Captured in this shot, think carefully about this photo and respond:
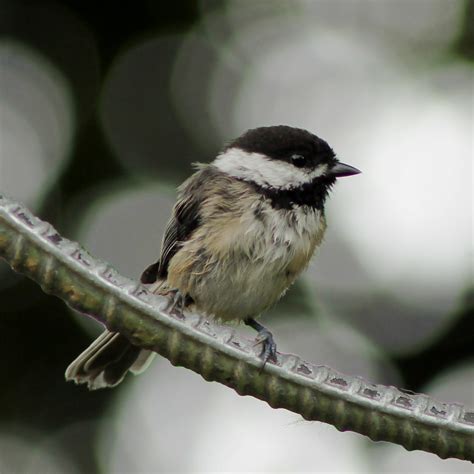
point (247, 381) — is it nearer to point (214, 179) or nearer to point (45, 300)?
point (214, 179)

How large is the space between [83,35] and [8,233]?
10.3 ft

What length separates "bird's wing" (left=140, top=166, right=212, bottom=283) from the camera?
3.01 m

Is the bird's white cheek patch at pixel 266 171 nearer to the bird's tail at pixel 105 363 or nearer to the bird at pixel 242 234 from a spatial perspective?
the bird at pixel 242 234

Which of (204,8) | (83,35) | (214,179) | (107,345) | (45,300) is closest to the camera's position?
(107,345)

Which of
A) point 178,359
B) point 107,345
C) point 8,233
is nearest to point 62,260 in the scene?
point 8,233

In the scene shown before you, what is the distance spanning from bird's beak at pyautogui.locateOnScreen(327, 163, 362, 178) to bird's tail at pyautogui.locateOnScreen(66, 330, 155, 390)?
92 centimetres

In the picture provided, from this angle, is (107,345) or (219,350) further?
(107,345)

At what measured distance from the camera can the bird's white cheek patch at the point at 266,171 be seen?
117 inches

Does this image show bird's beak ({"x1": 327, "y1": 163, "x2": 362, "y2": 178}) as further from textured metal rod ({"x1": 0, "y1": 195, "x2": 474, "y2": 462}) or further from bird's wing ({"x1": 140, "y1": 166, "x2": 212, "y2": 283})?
textured metal rod ({"x1": 0, "y1": 195, "x2": 474, "y2": 462})

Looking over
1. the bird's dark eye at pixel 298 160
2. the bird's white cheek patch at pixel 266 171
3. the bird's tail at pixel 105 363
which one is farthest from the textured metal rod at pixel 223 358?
the bird's dark eye at pixel 298 160

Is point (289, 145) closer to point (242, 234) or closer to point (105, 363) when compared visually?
point (242, 234)

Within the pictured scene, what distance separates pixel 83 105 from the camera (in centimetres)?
425

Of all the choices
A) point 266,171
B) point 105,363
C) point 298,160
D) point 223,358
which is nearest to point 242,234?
point 266,171

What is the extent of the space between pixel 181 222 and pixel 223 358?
1.89m
